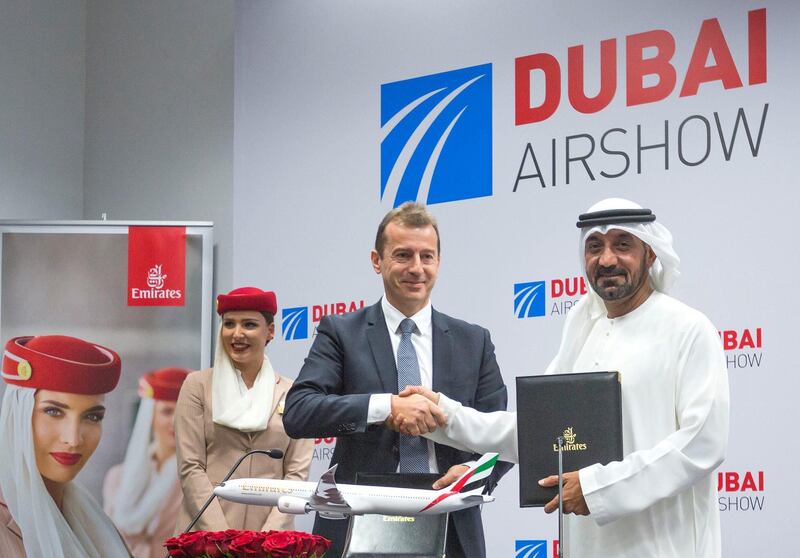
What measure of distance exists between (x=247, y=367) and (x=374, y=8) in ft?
7.59

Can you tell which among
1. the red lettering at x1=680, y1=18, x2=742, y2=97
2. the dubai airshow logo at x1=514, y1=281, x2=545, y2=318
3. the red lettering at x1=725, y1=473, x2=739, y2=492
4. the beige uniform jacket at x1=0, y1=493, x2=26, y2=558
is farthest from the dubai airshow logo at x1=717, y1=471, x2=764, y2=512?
the beige uniform jacket at x1=0, y1=493, x2=26, y2=558

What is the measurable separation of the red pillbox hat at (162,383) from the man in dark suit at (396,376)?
3190 mm

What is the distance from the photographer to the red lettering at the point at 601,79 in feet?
18.5

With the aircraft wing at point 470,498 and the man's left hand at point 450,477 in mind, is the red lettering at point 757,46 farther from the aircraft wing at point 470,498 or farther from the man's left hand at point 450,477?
the aircraft wing at point 470,498

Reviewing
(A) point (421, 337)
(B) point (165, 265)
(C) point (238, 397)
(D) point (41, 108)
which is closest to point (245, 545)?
(A) point (421, 337)

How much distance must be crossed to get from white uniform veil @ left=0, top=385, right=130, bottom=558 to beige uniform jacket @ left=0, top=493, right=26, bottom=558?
30 millimetres

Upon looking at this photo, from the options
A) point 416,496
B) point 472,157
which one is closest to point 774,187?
point 472,157

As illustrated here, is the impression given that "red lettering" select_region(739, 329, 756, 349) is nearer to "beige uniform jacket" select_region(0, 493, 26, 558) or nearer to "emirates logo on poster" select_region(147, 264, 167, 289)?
"emirates logo on poster" select_region(147, 264, 167, 289)

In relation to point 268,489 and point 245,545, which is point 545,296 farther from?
point 245,545

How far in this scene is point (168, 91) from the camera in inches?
310

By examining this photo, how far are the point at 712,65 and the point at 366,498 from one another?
123 inches

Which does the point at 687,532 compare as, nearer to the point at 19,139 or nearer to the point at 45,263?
the point at 45,263

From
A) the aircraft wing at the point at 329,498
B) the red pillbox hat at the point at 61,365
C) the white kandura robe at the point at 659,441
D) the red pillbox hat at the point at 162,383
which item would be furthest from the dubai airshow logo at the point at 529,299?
the aircraft wing at the point at 329,498

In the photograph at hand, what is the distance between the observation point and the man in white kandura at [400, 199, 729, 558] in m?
3.00
